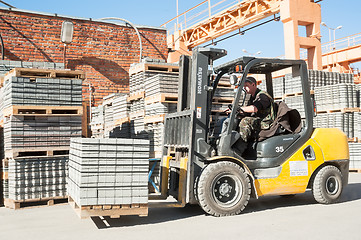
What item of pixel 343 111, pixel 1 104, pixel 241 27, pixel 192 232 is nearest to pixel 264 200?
pixel 192 232

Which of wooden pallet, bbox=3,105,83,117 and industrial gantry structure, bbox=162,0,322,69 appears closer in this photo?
wooden pallet, bbox=3,105,83,117

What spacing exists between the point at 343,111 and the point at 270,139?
23.1ft

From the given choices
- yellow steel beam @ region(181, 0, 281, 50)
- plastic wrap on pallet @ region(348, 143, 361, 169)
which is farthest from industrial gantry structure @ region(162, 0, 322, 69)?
plastic wrap on pallet @ region(348, 143, 361, 169)

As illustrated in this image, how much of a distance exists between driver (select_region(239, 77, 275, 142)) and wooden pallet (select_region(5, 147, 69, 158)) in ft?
10.4

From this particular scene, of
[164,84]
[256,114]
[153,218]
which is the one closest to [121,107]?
[164,84]

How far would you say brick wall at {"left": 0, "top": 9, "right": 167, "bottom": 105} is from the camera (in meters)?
12.7

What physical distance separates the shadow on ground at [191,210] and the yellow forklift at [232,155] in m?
0.27

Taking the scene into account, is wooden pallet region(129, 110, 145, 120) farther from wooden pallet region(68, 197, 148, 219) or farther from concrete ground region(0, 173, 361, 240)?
wooden pallet region(68, 197, 148, 219)

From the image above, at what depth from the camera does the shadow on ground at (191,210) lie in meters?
5.10

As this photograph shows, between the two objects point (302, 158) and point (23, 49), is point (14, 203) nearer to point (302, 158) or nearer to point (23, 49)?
point (302, 158)

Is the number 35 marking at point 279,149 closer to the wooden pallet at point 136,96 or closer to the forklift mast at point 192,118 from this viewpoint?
the forklift mast at point 192,118

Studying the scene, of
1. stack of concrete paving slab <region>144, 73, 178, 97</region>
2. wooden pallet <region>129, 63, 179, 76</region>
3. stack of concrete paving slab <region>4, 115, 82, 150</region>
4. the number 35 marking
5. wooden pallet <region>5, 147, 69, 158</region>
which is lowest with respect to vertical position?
wooden pallet <region>5, 147, 69, 158</region>

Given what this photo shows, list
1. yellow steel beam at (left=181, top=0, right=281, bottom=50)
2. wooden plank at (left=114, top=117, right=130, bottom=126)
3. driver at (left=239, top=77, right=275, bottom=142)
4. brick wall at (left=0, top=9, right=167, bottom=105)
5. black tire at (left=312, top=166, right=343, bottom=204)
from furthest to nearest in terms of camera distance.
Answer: yellow steel beam at (left=181, top=0, right=281, bottom=50)
brick wall at (left=0, top=9, right=167, bottom=105)
wooden plank at (left=114, top=117, right=130, bottom=126)
black tire at (left=312, top=166, right=343, bottom=204)
driver at (left=239, top=77, right=275, bottom=142)

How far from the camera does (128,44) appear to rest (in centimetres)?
1459
